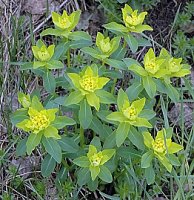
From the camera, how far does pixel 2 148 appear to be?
2.78 metres

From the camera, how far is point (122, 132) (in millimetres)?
2225

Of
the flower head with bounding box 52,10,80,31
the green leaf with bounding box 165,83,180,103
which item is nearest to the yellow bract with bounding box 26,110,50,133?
the flower head with bounding box 52,10,80,31

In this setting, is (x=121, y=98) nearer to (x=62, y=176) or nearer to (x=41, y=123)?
(x=41, y=123)

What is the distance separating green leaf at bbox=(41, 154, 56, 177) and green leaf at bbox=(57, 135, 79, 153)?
11cm

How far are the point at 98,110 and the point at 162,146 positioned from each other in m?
0.33

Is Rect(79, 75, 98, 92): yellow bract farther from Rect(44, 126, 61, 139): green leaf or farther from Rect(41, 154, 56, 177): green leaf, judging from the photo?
Rect(41, 154, 56, 177): green leaf

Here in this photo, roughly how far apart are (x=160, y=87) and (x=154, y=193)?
0.62m

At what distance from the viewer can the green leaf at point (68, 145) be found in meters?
2.35

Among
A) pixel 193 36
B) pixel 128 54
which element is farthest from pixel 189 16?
pixel 128 54

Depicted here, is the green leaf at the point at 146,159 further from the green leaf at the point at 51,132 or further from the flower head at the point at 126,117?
the green leaf at the point at 51,132

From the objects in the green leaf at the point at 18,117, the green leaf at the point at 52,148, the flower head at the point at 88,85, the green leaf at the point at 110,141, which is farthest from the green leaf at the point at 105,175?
the green leaf at the point at 18,117

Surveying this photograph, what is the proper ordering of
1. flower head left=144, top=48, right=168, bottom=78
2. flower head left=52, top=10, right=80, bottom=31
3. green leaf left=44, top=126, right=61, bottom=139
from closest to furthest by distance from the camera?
green leaf left=44, top=126, right=61, bottom=139 → flower head left=144, top=48, right=168, bottom=78 → flower head left=52, top=10, right=80, bottom=31

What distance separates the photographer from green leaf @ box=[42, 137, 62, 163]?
7.30 feet

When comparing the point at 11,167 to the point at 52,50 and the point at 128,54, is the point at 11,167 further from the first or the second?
the point at 128,54
